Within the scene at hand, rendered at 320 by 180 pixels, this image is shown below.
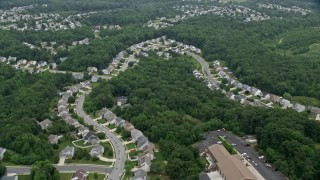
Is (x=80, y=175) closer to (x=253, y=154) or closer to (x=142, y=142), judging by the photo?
(x=142, y=142)

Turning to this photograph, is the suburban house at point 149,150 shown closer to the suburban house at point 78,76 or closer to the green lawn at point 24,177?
the green lawn at point 24,177

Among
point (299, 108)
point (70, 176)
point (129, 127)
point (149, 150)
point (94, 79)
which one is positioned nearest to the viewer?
point (70, 176)

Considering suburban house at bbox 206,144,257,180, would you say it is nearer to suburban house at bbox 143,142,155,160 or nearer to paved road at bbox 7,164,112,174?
suburban house at bbox 143,142,155,160

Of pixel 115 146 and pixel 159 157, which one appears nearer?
pixel 159 157

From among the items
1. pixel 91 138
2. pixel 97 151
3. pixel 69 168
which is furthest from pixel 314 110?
pixel 69 168

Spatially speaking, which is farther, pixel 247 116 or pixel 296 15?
pixel 296 15

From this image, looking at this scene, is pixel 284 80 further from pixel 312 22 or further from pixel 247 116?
pixel 312 22

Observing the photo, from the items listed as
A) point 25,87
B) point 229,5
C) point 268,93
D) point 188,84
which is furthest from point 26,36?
point 229,5
